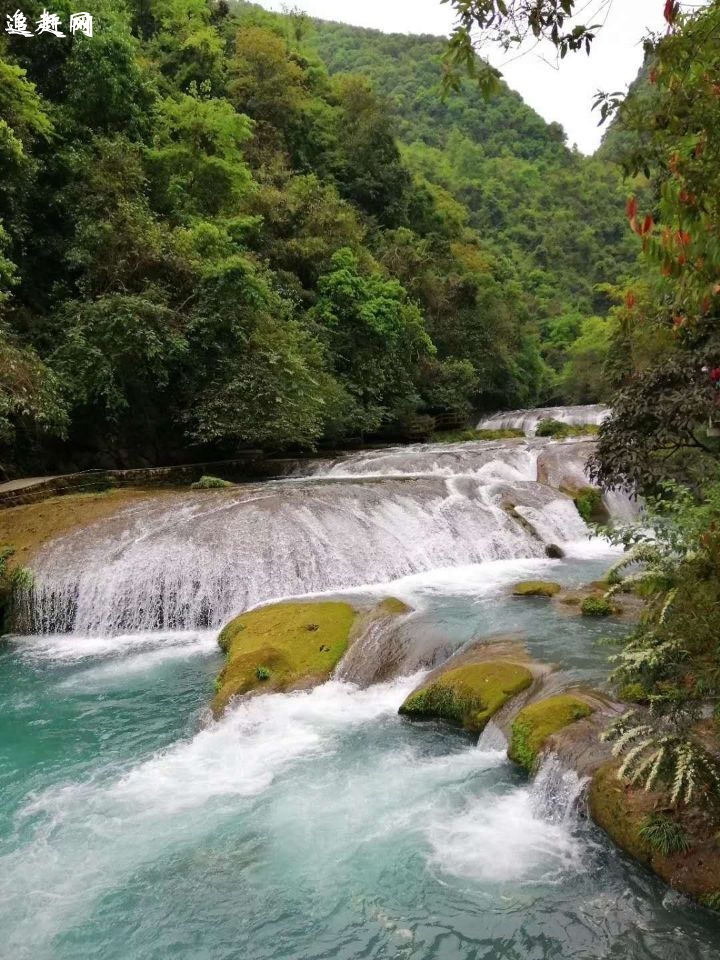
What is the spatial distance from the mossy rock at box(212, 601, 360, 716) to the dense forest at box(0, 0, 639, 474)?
6244mm

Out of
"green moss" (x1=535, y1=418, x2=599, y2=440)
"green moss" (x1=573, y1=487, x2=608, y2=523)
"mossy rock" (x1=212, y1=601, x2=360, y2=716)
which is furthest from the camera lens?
"green moss" (x1=535, y1=418, x2=599, y2=440)

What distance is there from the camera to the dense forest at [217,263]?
15.3m

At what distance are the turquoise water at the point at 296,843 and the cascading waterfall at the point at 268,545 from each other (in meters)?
2.40

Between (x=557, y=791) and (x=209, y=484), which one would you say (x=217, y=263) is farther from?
(x=557, y=791)

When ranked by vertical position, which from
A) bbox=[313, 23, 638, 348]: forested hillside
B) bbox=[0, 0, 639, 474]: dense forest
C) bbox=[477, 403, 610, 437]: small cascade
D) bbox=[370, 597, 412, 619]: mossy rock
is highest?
bbox=[313, 23, 638, 348]: forested hillside

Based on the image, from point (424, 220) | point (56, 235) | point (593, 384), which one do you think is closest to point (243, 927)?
point (56, 235)

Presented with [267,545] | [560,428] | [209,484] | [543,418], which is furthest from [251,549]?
[543,418]

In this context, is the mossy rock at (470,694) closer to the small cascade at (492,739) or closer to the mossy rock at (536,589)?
the small cascade at (492,739)

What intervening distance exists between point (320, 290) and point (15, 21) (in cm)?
1044

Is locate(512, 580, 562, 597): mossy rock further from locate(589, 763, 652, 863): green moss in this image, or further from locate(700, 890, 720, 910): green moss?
locate(700, 890, 720, 910): green moss

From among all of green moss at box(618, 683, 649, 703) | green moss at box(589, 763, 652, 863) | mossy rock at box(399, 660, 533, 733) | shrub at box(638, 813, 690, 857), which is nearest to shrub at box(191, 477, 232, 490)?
mossy rock at box(399, 660, 533, 733)

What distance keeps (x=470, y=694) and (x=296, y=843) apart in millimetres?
2177

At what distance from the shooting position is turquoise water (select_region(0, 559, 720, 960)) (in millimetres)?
3998

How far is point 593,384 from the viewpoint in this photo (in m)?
39.2
